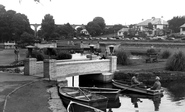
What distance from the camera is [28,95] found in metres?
17.2

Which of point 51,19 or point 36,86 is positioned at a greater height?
point 51,19

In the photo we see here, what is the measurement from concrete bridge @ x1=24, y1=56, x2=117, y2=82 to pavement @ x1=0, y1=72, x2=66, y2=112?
4.42ft

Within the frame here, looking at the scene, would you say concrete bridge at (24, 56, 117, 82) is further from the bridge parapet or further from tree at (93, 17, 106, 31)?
tree at (93, 17, 106, 31)

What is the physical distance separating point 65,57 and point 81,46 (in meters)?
36.8

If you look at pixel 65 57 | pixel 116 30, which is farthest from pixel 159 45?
pixel 116 30

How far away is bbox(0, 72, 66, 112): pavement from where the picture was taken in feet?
46.9

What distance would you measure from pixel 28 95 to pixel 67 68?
887cm

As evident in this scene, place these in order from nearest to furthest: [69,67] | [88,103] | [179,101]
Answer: [88,103]
[179,101]
[69,67]

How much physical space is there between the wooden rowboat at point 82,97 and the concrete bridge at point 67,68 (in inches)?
148

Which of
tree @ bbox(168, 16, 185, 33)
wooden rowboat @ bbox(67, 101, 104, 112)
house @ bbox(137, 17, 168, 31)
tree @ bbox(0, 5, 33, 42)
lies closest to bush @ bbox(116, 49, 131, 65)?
wooden rowboat @ bbox(67, 101, 104, 112)

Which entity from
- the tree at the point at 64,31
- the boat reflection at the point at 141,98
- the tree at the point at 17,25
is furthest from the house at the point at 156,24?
the boat reflection at the point at 141,98

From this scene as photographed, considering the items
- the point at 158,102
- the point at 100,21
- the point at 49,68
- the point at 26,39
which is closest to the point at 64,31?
the point at 100,21

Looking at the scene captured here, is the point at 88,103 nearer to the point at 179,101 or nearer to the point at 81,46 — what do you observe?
the point at 179,101

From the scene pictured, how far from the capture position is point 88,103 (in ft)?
56.9
